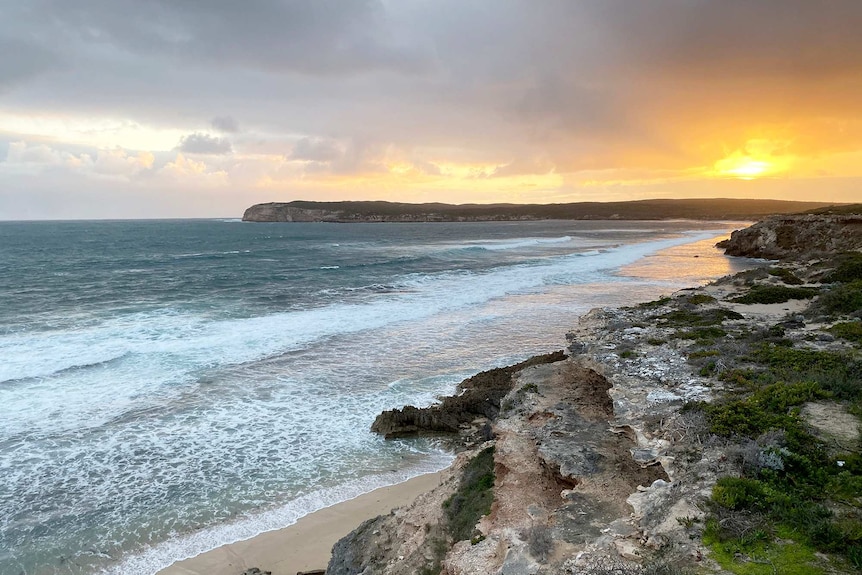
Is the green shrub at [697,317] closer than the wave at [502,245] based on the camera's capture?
Yes

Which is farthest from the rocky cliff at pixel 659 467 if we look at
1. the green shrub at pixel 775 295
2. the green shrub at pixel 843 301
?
the green shrub at pixel 775 295

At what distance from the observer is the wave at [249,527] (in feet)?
29.6

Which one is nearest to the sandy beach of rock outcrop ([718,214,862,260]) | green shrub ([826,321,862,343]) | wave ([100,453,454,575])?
wave ([100,453,454,575])

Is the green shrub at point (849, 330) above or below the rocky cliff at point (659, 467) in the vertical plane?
above

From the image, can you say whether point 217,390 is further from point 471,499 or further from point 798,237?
point 798,237

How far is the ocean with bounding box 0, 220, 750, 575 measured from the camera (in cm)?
Result: 1029

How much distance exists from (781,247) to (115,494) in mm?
57390

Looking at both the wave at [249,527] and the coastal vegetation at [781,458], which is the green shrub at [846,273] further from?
the wave at [249,527]

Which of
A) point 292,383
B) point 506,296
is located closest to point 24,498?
point 292,383

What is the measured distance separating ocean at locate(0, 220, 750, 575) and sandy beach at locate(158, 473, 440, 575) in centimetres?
30

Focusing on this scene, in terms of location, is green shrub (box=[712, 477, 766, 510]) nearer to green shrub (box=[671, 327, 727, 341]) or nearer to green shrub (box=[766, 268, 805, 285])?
green shrub (box=[671, 327, 727, 341])

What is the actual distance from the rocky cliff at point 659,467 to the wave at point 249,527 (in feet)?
6.76

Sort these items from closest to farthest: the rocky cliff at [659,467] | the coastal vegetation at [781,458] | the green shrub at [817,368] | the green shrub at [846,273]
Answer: the coastal vegetation at [781,458], the rocky cliff at [659,467], the green shrub at [817,368], the green shrub at [846,273]

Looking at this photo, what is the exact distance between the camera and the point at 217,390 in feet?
55.9
